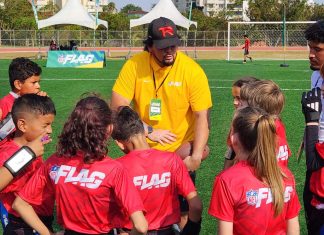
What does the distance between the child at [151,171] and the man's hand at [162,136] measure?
2.71 feet

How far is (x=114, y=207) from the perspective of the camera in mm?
3299

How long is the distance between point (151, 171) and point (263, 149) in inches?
31.4

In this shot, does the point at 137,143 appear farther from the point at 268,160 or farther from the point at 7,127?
the point at 7,127

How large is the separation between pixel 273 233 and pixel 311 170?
2.29 ft

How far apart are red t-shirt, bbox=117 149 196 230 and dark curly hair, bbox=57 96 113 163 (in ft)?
1.03

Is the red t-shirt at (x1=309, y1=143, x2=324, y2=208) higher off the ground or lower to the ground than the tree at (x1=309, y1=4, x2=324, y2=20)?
lower

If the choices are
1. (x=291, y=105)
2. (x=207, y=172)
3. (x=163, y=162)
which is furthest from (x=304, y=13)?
(x=163, y=162)

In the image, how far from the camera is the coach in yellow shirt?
4.52 m

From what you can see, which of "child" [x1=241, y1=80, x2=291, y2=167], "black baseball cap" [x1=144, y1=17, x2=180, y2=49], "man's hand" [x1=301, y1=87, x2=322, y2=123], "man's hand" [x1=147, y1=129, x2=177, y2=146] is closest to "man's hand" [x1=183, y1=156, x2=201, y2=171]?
"man's hand" [x1=147, y1=129, x2=177, y2=146]

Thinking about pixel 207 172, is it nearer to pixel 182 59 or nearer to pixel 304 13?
pixel 182 59

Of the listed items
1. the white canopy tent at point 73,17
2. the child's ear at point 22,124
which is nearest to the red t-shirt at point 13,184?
the child's ear at point 22,124

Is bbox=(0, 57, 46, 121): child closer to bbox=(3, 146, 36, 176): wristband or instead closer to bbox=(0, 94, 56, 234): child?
bbox=(0, 94, 56, 234): child

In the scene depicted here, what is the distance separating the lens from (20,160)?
3146 mm

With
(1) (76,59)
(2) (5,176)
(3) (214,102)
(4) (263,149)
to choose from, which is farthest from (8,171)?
(1) (76,59)
